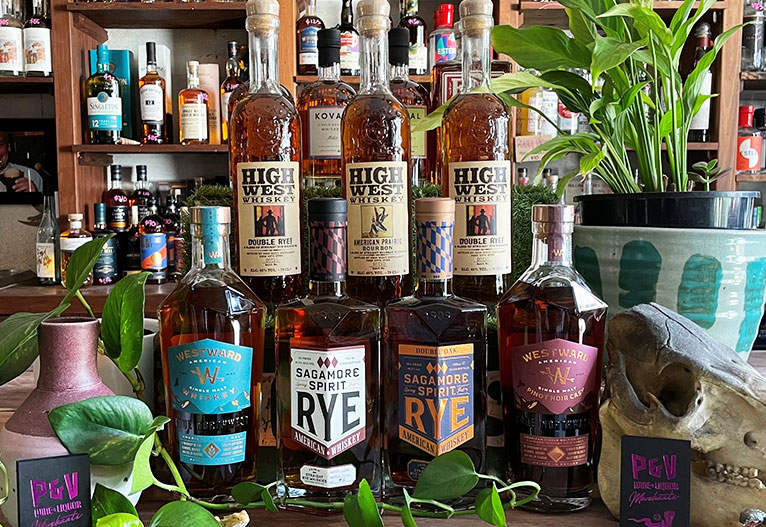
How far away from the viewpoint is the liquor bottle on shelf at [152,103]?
2.36m

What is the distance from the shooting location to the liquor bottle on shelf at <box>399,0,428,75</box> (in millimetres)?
2238

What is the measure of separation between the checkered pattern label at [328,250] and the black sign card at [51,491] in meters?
0.25

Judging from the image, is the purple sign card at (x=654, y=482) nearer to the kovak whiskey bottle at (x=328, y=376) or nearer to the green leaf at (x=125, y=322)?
the kovak whiskey bottle at (x=328, y=376)

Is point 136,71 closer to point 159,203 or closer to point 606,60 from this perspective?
point 159,203

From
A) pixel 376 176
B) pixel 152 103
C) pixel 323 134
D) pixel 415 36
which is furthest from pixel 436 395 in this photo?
pixel 152 103

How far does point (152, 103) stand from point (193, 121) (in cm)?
16

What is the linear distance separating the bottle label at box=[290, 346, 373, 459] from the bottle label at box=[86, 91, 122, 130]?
1.93 meters

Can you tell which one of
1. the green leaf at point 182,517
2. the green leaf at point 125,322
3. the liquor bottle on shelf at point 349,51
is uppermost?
the liquor bottle on shelf at point 349,51

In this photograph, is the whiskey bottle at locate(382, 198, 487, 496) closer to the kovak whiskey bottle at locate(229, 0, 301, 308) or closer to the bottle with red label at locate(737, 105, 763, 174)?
the kovak whiskey bottle at locate(229, 0, 301, 308)

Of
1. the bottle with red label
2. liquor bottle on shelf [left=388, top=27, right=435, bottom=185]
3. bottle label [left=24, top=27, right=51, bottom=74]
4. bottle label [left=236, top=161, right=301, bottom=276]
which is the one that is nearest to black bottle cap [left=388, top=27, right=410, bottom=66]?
liquor bottle on shelf [left=388, top=27, right=435, bottom=185]

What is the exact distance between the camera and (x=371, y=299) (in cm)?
79

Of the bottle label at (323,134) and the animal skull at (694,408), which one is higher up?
the bottle label at (323,134)

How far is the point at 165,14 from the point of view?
2391mm

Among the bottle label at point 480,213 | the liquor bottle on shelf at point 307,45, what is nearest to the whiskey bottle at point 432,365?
the bottle label at point 480,213
